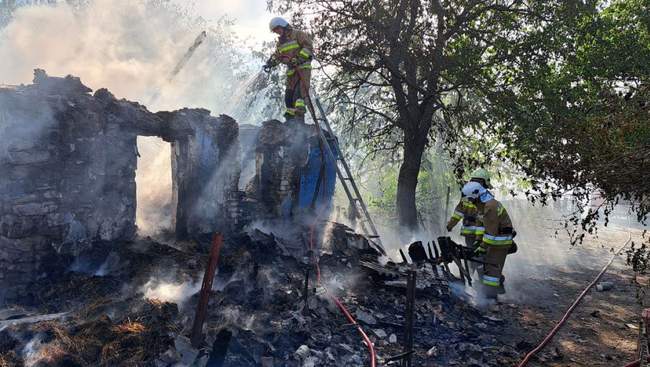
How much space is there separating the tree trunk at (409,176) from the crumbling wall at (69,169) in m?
6.30

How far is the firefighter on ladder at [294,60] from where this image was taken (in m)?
10.1

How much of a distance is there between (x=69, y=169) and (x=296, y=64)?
5.21 m

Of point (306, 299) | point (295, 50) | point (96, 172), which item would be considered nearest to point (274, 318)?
point (306, 299)

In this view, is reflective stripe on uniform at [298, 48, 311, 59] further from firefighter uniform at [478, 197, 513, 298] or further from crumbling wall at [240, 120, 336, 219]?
firefighter uniform at [478, 197, 513, 298]

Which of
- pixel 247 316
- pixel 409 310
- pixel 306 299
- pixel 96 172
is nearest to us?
pixel 409 310

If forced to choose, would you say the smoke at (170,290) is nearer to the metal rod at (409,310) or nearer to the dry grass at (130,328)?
the dry grass at (130,328)

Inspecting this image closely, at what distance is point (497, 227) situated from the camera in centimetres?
745

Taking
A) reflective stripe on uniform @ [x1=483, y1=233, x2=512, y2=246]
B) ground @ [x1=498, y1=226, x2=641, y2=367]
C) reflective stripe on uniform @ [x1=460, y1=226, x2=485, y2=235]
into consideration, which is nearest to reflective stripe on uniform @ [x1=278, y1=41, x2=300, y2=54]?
reflective stripe on uniform @ [x1=460, y1=226, x2=485, y2=235]

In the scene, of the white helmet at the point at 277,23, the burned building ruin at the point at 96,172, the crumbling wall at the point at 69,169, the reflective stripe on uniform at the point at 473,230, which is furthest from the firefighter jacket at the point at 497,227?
the white helmet at the point at 277,23

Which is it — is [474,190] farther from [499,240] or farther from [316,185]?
[316,185]

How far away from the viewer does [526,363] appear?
5.74 metres

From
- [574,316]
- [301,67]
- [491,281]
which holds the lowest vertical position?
[574,316]

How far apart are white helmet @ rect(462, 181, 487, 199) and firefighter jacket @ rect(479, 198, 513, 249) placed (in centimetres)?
37

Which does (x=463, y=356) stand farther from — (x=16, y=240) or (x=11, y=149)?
(x=11, y=149)
